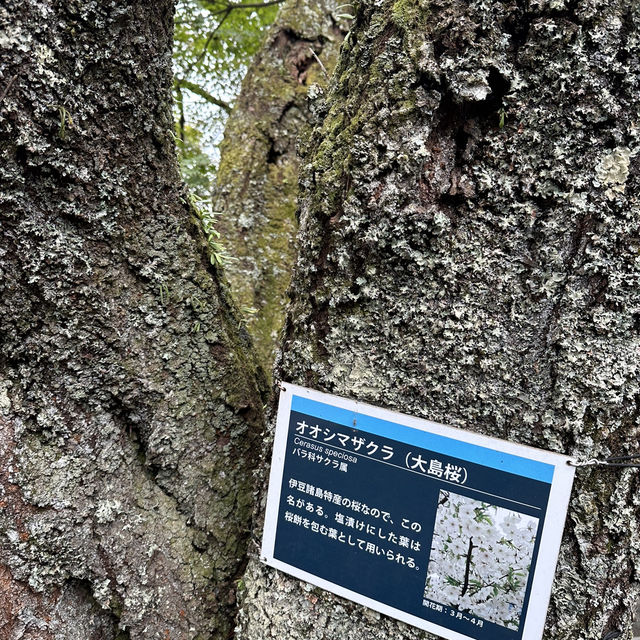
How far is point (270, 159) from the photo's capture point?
2.41 meters

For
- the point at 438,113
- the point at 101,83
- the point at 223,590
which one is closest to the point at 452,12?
the point at 438,113

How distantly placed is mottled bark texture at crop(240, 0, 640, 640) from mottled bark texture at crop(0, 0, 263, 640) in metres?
0.46

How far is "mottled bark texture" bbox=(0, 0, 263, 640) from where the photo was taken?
3.17ft

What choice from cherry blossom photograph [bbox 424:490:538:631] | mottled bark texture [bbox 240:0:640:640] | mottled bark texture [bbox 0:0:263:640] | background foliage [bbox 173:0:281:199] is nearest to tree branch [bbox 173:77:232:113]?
background foliage [bbox 173:0:281:199]

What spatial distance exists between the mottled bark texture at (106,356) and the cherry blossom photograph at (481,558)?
A: 1.92ft

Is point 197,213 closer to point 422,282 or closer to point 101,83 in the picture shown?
point 101,83

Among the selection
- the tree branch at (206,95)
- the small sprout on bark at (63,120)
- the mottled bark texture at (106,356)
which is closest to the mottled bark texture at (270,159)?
the mottled bark texture at (106,356)

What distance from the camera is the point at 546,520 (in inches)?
34.9

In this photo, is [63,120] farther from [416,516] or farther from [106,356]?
[416,516]

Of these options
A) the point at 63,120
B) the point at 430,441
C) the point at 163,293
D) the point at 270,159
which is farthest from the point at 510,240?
the point at 270,159

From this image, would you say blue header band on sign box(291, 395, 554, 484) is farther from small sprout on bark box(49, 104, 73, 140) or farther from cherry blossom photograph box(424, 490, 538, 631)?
small sprout on bark box(49, 104, 73, 140)

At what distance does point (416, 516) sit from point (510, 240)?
611 millimetres

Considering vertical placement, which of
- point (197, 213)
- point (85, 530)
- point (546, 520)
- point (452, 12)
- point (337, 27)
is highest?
point (337, 27)

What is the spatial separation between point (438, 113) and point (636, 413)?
0.71 metres
